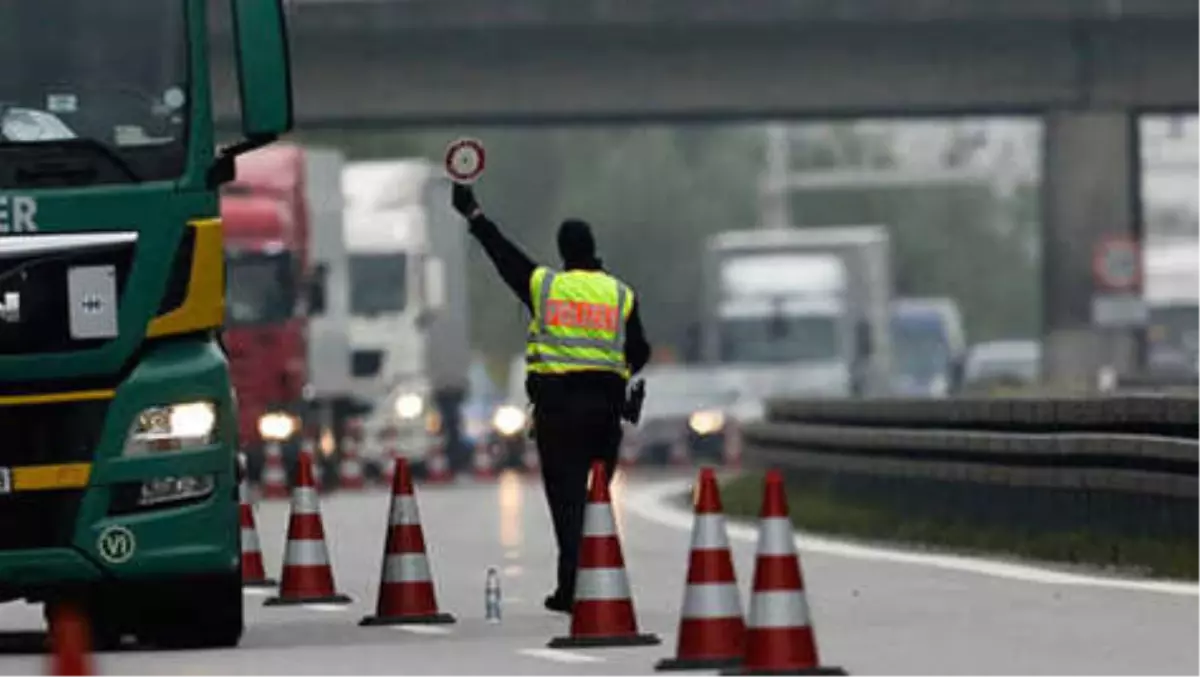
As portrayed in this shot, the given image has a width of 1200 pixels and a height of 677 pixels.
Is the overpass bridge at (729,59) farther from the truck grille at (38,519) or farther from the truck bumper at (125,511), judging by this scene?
the truck grille at (38,519)

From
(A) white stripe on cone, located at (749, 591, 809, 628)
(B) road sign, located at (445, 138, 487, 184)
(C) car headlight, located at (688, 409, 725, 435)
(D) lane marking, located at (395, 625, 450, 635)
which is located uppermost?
(B) road sign, located at (445, 138, 487, 184)

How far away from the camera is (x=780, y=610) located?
14742 millimetres

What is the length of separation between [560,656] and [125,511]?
1.86 metres

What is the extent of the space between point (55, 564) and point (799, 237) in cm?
4640

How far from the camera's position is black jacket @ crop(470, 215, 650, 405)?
65.0 feet

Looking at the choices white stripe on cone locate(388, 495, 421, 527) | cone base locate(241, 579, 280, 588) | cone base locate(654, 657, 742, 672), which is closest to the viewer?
cone base locate(654, 657, 742, 672)

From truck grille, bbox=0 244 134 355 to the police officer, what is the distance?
279cm

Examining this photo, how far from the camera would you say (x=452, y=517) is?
1393 inches

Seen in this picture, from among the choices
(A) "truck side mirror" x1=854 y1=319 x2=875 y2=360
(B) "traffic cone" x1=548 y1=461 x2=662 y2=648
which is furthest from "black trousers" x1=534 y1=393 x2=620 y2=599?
(A) "truck side mirror" x1=854 y1=319 x2=875 y2=360

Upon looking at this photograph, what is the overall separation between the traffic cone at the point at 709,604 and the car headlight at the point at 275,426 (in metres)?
29.2

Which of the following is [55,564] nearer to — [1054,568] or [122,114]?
[122,114]

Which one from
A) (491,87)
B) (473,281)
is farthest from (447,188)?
(473,281)

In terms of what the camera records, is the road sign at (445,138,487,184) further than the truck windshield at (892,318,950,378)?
No

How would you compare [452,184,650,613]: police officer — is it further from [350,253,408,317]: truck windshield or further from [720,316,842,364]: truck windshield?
[720,316,842,364]: truck windshield
